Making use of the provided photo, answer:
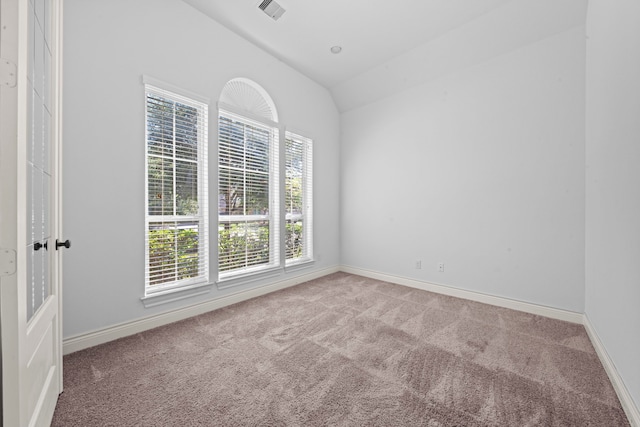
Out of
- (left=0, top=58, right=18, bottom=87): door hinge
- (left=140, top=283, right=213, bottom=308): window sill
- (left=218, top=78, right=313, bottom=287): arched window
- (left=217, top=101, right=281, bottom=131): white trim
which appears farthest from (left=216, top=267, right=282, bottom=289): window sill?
(left=0, top=58, right=18, bottom=87): door hinge

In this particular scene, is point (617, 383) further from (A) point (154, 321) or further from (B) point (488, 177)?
(A) point (154, 321)

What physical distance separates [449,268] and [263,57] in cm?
373

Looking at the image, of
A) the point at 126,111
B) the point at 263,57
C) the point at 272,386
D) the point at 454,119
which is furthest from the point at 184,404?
the point at 454,119

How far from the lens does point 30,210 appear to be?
1149 mm

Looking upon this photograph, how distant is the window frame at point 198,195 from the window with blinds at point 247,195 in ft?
0.62

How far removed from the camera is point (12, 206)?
2.84 ft

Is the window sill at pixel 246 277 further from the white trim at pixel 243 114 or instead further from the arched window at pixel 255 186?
the white trim at pixel 243 114

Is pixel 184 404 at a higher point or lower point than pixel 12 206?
lower

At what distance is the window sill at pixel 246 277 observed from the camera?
294 cm

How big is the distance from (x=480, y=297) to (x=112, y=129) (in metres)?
4.24

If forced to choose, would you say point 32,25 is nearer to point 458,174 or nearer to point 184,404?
point 184,404

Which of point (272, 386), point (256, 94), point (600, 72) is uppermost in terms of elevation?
point (256, 94)

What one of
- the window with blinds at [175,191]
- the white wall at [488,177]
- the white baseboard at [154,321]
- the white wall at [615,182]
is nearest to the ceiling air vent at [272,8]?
the window with blinds at [175,191]

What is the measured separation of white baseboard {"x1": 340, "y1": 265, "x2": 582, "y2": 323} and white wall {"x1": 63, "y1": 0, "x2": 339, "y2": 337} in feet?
8.43
